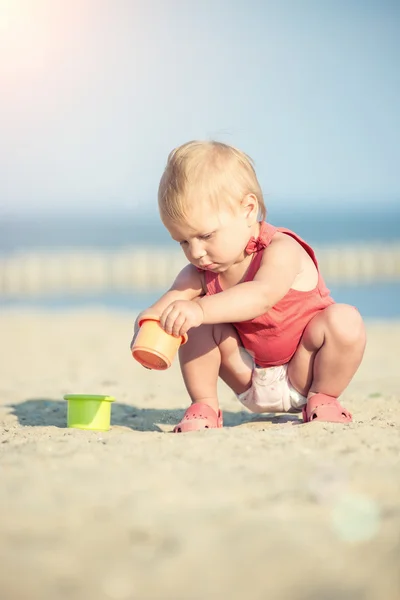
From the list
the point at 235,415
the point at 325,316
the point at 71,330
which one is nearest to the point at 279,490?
the point at 325,316

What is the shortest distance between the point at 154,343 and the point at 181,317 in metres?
0.14

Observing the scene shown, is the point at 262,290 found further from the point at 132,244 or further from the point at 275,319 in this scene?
the point at 132,244

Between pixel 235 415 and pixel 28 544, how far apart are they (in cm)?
227

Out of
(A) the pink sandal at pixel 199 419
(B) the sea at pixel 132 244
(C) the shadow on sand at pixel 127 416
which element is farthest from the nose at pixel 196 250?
(B) the sea at pixel 132 244

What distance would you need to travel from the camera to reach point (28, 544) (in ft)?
5.35

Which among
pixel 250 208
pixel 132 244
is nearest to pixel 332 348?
pixel 250 208

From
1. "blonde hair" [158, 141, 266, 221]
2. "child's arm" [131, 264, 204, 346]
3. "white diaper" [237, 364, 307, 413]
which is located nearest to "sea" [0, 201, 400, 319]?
"white diaper" [237, 364, 307, 413]

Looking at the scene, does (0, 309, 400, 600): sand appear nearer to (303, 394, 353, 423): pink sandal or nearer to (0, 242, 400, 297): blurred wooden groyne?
(303, 394, 353, 423): pink sandal

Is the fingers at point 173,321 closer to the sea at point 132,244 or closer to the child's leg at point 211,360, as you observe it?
the child's leg at point 211,360

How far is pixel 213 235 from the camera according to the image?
284 centimetres

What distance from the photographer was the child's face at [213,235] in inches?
110

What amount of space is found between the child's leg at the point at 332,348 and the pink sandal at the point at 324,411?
39 mm

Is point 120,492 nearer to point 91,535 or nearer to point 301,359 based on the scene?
point 91,535

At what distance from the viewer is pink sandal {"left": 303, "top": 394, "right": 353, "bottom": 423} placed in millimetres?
2945
